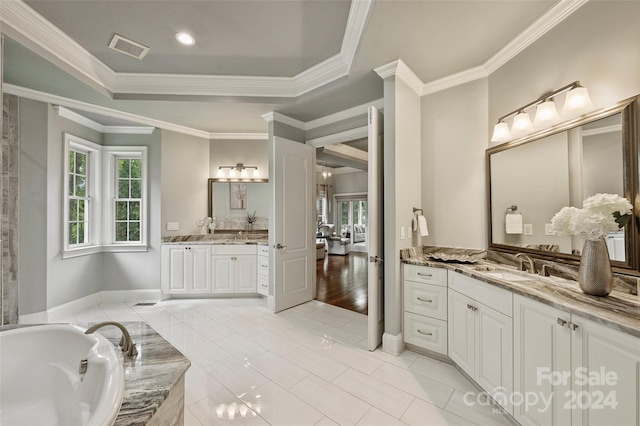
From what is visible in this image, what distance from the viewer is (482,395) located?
1852 millimetres

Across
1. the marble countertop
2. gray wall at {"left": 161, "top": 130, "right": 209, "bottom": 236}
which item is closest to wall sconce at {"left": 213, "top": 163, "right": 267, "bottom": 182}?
gray wall at {"left": 161, "top": 130, "right": 209, "bottom": 236}

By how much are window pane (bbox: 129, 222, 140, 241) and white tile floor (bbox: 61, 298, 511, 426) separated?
1.21 m

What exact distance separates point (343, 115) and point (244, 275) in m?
2.79

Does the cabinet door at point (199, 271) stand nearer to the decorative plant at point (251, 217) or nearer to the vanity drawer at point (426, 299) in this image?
the decorative plant at point (251, 217)

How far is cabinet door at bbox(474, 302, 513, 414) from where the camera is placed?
5.27ft

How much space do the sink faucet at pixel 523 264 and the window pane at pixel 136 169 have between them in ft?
16.4

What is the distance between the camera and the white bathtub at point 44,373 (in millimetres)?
1357

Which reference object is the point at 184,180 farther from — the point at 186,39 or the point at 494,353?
the point at 494,353

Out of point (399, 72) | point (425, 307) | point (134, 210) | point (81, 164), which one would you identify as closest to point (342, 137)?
point (399, 72)

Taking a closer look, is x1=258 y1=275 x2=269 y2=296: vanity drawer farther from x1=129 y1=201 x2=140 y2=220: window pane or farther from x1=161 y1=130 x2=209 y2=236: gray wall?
x1=129 y1=201 x2=140 y2=220: window pane

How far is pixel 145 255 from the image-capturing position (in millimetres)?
4012

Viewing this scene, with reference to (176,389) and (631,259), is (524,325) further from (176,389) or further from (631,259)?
(176,389)

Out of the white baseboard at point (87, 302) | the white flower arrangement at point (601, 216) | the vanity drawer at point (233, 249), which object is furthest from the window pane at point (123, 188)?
the white flower arrangement at point (601, 216)

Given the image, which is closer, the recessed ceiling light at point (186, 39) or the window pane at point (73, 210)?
the recessed ceiling light at point (186, 39)
